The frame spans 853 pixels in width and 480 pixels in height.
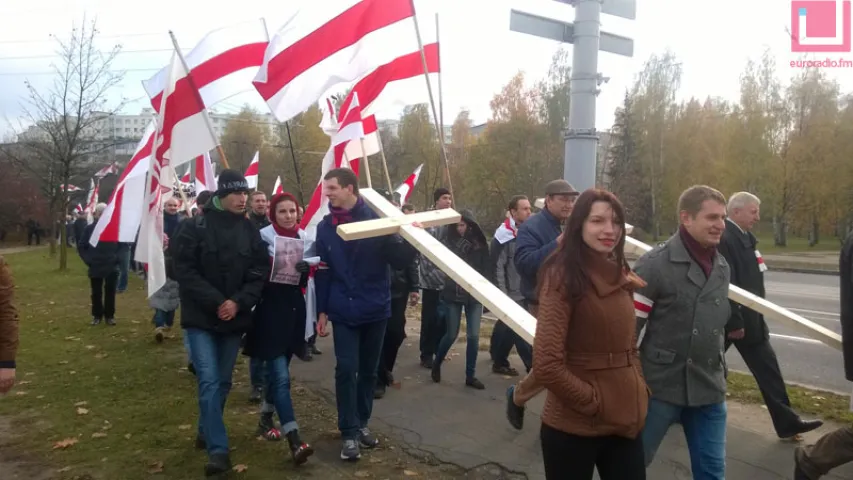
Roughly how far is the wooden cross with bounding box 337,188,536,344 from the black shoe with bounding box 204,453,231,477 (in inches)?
68.6

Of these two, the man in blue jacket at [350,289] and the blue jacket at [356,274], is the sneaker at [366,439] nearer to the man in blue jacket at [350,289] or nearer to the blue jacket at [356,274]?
the man in blue jacket at [350,289]

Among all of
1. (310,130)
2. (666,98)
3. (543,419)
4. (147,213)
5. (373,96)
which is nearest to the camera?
(543,419)

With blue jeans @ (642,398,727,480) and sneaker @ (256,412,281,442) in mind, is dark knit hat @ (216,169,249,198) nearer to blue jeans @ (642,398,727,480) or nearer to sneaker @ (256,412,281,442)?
sneaker @ (256,412,281,442)

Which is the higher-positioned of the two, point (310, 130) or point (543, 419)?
point (310, 130)

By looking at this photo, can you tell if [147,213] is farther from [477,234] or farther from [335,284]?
[477,234]

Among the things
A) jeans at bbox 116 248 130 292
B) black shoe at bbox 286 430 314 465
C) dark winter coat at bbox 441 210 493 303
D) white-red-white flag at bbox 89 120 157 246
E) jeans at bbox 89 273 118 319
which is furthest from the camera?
jeans at bbox 116 248 130 292

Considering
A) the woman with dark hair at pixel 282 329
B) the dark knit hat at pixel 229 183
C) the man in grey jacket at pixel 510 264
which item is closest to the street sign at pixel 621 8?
the man in grey jacket at pixel 510 264

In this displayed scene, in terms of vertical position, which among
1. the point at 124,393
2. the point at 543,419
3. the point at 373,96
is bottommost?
the point at 124,393

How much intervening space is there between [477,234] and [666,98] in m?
40.2

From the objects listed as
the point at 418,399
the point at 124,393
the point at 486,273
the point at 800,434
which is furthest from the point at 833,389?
the point at 124,393

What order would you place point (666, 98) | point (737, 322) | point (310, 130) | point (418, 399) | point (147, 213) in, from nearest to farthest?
point (737, 322)
point (147, 213)
point (418, 399)
point (310, 130)
point (666, 98)

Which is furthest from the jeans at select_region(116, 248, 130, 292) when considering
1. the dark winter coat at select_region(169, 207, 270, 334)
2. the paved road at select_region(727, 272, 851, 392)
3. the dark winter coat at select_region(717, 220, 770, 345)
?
the dark winter coat at select_region(717, 220, 770, 345)

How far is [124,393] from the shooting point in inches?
249

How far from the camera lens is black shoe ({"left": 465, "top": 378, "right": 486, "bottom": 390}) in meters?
6.43
